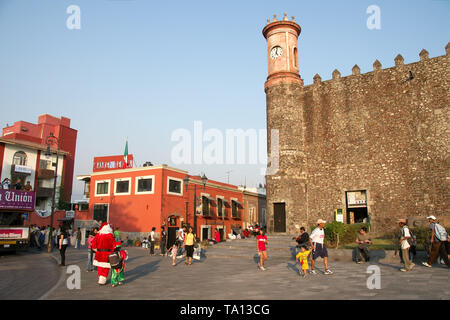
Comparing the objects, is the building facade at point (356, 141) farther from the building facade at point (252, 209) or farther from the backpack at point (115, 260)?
the building facade at point (252, 209)

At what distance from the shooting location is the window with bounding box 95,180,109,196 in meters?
30.1

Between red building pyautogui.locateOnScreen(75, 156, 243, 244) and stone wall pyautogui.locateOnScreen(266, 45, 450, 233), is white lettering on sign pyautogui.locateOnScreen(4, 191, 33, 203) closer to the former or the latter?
red building pyautogui.locateOnScreen(75, 156, 243, 244)

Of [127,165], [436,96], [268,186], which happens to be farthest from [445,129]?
[127,165]

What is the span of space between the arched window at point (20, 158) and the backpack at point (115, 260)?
33.9 meters

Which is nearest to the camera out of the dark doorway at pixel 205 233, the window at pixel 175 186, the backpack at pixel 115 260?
the backpack at pixel 115 260

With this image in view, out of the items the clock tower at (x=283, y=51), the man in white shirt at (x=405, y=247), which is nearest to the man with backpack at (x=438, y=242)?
the man in white shirt at (x=405, y=247)

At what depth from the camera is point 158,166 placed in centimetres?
2702

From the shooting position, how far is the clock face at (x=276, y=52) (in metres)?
23.9

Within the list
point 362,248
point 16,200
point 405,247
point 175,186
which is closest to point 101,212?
point 175,186

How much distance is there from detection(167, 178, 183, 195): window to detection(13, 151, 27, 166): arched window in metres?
19.8

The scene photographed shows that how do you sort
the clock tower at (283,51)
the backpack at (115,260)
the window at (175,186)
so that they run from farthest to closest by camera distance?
the window at (175,186) → the clock tower at (283,51) → the backpack at (115,260)

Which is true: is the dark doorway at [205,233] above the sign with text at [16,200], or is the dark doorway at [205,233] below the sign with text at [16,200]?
below

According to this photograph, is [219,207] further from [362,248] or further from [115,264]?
[115,264]
